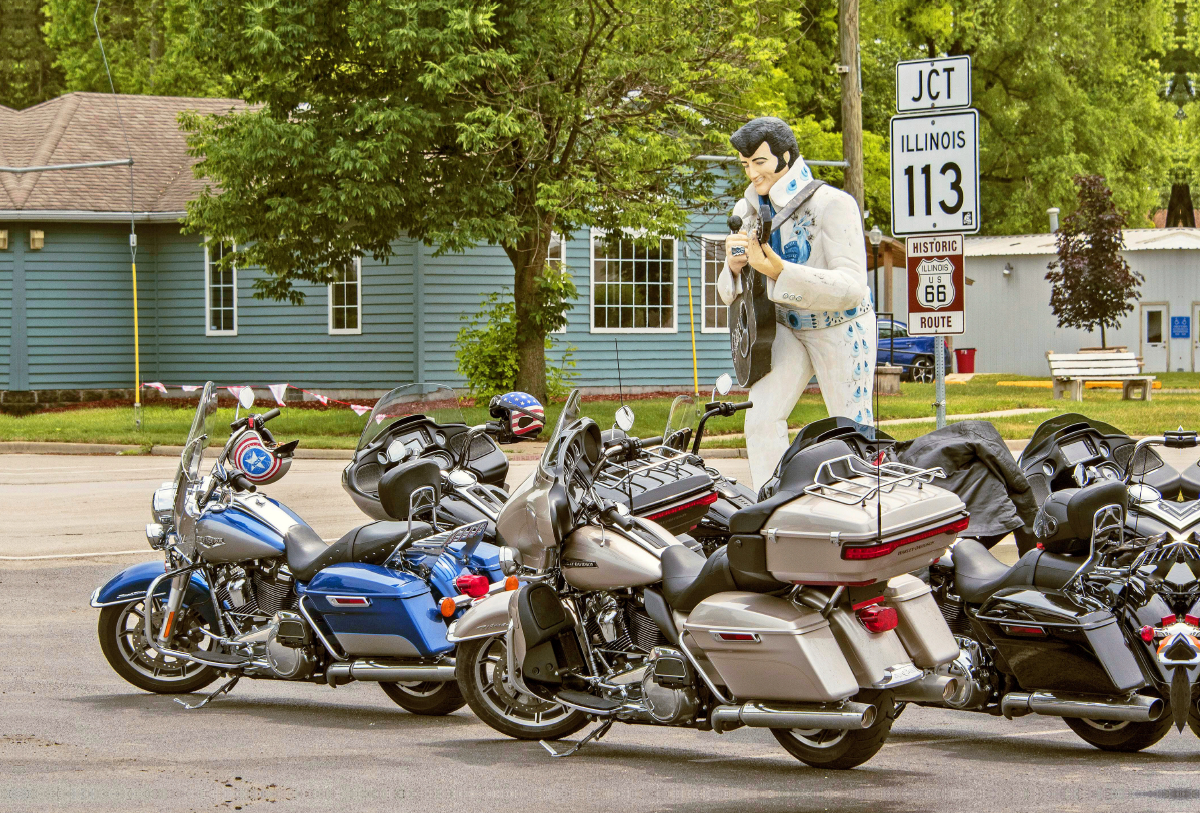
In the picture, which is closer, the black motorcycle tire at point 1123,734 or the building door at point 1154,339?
the black motorcycle tire at point 1123,734

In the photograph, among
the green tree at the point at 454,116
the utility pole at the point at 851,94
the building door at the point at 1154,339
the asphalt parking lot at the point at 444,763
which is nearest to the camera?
the asphalt parking lot at the point at 444,763

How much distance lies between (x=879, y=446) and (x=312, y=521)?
831 cm

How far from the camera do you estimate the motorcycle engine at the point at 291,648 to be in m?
6.94

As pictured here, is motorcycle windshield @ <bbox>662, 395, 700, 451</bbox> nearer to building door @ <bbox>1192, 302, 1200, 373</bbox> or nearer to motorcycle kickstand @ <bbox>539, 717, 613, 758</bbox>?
motorcycle kickstand @ <bbox>539, 717, 613, 758</bbox>

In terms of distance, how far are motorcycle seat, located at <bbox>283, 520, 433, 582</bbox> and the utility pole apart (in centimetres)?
1343

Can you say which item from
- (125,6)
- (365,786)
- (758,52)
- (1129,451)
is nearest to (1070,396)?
(758,52)

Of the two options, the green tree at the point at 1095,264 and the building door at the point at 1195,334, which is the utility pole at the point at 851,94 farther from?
the building door at the point at 1195,334

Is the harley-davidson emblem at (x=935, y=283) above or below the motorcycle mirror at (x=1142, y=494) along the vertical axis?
above

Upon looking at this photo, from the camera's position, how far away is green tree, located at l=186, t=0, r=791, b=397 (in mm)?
20953

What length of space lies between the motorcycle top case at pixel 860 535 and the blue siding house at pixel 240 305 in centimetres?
2246

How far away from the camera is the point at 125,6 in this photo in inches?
1884

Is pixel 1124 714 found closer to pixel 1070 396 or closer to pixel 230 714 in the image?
pixel 230 714

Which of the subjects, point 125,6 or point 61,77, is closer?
point 125,6

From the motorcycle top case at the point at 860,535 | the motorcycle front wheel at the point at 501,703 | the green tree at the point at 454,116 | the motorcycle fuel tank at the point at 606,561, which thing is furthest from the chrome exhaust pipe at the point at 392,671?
the green tree at the point at 454,116
